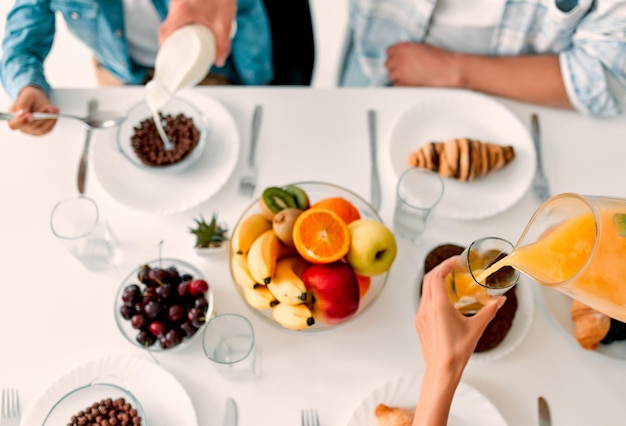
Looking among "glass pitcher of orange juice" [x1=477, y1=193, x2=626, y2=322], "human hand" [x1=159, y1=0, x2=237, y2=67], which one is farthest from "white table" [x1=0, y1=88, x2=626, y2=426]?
"glass pitcher of orange juice" [x1=477, y1=193, x2=626, y2=322]

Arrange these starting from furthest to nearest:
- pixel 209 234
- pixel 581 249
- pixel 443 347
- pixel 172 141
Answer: pixel 172 141, pixel 209 234, pixel 443 347, pixel 581 249

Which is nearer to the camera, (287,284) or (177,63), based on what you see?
(287,284)

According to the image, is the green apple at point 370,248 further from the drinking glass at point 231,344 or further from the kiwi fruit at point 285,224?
the drinking glass at point 231,344

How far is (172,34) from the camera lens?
0.97 metres

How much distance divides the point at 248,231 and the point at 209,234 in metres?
0.11

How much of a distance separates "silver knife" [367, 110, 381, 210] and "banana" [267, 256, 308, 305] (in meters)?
0.25

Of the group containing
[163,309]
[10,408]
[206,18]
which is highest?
[206,18]

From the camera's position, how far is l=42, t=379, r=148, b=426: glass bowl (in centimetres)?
78

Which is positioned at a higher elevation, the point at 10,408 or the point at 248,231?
the point at 248,231

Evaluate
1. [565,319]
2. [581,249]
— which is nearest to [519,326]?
[565,319]

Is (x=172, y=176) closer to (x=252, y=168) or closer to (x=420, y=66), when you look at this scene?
(x=252, y=168)

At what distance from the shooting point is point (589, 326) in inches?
33.1

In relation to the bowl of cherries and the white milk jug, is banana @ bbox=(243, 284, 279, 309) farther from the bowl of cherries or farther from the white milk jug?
the white milk jug

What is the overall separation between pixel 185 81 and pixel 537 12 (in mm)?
711
